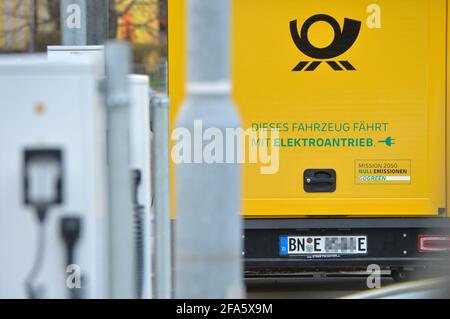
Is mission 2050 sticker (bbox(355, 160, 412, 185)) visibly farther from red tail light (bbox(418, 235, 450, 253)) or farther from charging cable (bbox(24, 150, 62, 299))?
charging cable (bbox(24, 150, 62, 299))

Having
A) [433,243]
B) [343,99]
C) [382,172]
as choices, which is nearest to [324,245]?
[382,172]

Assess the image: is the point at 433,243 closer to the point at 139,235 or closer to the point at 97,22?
the point at 139,235

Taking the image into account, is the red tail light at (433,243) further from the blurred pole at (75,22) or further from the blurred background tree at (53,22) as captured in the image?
the blurred background tree at (53,22)

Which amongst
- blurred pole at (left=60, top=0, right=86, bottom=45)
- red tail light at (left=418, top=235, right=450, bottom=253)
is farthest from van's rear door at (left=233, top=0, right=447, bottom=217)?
blurred pole at (left=60, top=0, right=86, bottom=45)

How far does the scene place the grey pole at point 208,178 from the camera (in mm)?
2752

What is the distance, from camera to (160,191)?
4.05 metres

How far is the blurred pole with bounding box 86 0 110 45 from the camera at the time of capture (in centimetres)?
986

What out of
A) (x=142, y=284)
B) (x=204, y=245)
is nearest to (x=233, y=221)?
(x=204, y=245)

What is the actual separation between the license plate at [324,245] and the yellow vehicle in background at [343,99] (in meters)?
0.25

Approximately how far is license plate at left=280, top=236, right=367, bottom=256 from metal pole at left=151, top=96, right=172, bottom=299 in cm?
306

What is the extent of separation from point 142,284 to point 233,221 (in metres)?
1.19

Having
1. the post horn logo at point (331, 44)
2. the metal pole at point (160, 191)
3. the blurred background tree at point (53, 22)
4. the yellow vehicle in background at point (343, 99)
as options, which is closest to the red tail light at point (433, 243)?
the yellow vehicle in background at point (343, 99)

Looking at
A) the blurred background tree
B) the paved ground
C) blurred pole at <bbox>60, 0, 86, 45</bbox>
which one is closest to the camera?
the paved ground

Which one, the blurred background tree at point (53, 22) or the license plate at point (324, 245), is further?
the blurred background tree at point (53, 22)
